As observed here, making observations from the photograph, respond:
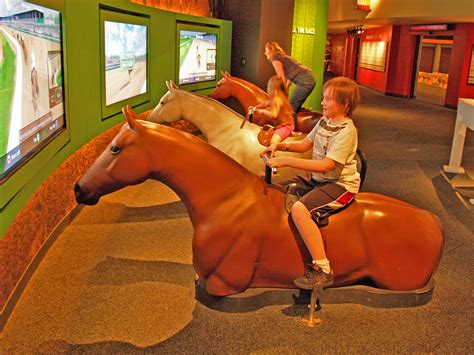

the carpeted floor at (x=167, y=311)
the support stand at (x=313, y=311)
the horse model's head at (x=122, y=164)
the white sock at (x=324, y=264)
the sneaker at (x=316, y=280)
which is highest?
the horse model's head at (x=122, y=164)

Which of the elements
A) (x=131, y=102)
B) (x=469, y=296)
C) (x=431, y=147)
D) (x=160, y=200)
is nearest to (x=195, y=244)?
(x=469, y=296)

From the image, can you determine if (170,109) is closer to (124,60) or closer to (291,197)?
(124,60)

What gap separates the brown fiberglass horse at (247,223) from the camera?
2.61 metres

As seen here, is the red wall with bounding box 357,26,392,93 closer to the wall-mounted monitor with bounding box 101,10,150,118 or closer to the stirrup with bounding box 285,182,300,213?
the wall-mounted monitor with bounding box 101,10,150,118

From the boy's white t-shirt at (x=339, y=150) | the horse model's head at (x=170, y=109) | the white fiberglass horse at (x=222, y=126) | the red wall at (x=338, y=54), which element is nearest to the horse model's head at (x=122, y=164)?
the boy's white t-shirt at (x=339, y=150)

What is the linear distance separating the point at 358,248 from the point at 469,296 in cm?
84

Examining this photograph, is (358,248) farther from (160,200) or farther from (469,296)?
(160,200)

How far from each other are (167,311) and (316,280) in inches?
32.0

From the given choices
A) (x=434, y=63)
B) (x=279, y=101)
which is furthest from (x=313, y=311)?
(x=434, y=63)

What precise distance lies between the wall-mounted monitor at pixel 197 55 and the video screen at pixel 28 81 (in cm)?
363

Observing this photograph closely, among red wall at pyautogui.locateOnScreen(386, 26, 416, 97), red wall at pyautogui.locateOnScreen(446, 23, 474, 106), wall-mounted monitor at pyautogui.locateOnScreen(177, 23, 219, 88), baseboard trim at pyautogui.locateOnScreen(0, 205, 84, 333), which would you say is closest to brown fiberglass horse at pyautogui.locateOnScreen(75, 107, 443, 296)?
baseboard trim at pyautogui.locateOnScreen(0, 205, 84, 333)

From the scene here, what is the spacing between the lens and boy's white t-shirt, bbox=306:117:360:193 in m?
2.65

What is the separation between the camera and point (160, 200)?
4941mm

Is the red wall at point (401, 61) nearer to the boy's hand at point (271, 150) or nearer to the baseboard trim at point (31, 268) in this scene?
the baseboard trim at point (31, 268)
